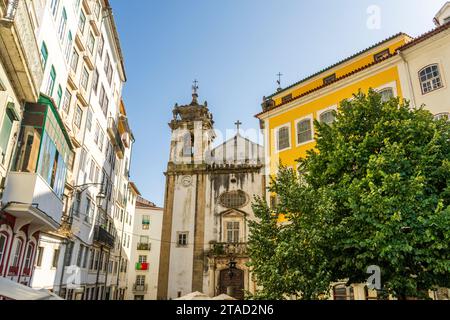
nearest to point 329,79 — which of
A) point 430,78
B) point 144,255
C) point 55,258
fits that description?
point 430,78

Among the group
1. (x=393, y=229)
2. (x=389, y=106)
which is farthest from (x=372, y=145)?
(x=393, y=229)

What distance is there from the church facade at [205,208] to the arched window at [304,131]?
8.84 meters

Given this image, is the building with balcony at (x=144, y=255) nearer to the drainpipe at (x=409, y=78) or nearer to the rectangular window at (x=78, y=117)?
the rectangular window at (x=78, y=117)

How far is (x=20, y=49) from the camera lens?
31.6 ft

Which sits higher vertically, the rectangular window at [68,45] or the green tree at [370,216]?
the rectangular window at [68,45]

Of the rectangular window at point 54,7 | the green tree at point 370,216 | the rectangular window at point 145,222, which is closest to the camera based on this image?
the green tree at point 370,216

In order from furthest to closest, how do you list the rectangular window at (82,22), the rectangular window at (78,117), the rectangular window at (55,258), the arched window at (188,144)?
the arched window at (188,144)
the rectangular window at (82,22)
the rectangular window at (78,117)
the rectangular window at (55,258)

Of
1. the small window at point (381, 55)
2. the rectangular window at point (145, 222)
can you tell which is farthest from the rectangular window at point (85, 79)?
the rectangular window at point (145, 222)

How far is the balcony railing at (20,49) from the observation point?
28.6 ft

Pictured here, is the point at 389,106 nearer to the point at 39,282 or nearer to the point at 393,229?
the point at 393,229

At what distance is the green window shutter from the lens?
1042 cm

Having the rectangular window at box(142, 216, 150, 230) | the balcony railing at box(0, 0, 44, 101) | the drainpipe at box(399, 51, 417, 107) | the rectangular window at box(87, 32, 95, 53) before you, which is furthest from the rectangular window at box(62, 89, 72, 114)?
the rectangular window at box(142, 216, 150, 230)

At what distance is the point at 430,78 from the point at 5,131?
18435 millimetres

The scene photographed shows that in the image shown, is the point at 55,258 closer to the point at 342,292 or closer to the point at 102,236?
the point at 102,236
